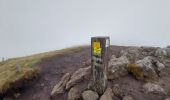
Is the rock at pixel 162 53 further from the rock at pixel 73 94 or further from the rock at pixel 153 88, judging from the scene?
the rock at pixel 73 94

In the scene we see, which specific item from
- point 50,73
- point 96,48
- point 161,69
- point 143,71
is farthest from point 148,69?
point 50,73

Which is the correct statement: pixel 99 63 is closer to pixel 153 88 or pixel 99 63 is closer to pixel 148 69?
pixel 153 88

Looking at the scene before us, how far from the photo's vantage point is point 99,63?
9.04 meters

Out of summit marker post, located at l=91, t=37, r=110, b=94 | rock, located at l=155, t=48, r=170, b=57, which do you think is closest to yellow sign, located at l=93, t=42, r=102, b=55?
summit marker post, located at l=91, t=37, r=110, b=94

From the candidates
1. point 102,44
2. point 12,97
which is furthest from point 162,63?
point 12,97

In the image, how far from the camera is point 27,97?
1206 centimetres

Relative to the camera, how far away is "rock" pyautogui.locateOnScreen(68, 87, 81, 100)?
9445mm

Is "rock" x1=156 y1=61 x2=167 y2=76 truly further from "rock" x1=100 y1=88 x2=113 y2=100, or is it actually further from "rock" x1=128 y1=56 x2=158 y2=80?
"rock" x1=100 y1=88 x2=113 y2=100

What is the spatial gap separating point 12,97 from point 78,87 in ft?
15.5

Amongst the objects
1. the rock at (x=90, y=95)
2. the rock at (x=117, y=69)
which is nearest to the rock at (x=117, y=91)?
the rock at (x=117, y=69)

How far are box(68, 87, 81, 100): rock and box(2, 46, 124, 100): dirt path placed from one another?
467 mm

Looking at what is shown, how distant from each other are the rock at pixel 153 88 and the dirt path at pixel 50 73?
3988 mm

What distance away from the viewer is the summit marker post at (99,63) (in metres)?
8.88

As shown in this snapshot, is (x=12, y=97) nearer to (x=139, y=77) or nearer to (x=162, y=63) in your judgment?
(x=139, y=77)
